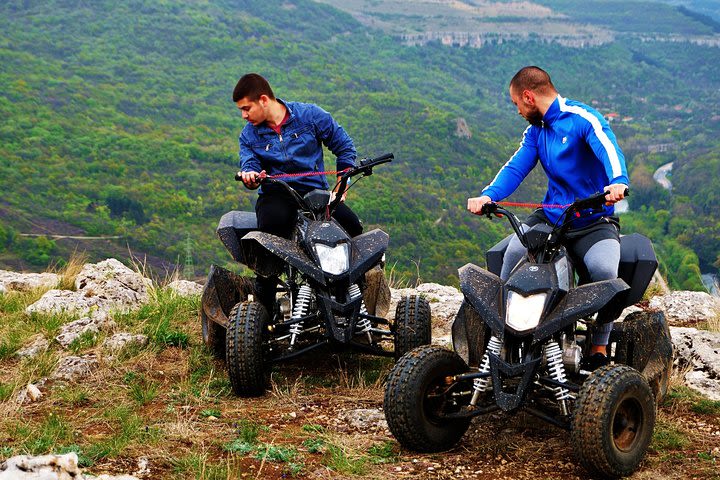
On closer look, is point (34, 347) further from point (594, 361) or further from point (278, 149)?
point (594, 361)

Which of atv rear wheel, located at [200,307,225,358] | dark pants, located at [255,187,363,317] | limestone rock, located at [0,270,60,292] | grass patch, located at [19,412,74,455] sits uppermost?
dark pants, located at [255,187,363,317]

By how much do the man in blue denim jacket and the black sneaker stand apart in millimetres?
2136

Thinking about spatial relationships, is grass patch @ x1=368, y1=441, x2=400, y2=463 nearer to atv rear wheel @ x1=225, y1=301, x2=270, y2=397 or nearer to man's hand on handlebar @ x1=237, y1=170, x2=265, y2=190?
atv rear wheel @ x1=225, y1=301, x2=270, y2=397

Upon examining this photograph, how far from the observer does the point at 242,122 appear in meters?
94.4

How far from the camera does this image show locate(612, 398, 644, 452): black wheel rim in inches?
180

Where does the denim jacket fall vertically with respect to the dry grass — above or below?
above

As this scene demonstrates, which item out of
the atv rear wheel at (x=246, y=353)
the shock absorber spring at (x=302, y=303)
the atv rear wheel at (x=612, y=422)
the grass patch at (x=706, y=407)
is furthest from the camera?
the shock absorber spring at (x=302, y=303)

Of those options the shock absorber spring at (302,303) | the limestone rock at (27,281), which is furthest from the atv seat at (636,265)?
the limestone rock at (27,281)

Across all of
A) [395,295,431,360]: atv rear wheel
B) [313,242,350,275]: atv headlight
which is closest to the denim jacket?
[313,242,350,275]: atv headlight

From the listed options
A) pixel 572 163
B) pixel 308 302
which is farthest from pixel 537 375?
pixel 308 302

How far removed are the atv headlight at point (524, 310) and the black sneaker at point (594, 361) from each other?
2.45 ft

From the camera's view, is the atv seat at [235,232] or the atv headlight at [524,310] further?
the atv seat at [235,232]

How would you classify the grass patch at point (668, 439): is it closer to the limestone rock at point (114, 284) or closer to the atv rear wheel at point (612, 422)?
the atv rear wheel at point (612, 422)

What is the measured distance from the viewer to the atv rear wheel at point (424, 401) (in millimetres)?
4703
